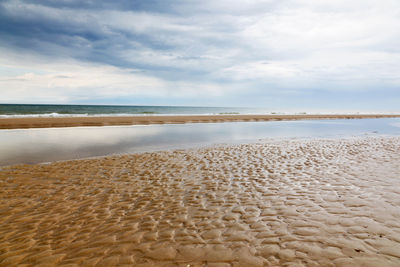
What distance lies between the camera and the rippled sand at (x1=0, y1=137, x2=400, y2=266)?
4098 millimetres

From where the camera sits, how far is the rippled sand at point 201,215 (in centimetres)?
410

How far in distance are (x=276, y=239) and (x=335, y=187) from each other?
4.21 metres

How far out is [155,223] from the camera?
5.34 meters

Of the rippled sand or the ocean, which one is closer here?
the rippled sand

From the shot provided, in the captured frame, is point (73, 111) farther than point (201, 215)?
Yes

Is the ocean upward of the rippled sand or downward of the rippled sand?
upward

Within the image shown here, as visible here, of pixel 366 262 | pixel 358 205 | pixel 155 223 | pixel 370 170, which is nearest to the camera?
pixel 366 262

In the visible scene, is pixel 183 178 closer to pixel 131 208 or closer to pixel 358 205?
pixel 131 208

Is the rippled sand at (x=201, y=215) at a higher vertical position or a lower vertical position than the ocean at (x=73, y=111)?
lower

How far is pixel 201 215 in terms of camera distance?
18.7ft

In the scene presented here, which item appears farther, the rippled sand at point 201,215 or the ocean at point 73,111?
the ocean at point 73,111

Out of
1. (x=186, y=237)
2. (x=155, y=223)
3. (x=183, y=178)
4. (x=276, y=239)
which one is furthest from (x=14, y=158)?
(x=276, y=239)

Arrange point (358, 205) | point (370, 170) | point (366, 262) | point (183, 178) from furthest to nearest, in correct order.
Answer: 1. point (370, 170)
2. point (183, 178)
3. point (358, 205)
4. point (366, 262)

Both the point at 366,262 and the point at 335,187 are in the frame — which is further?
the point at 335,187
